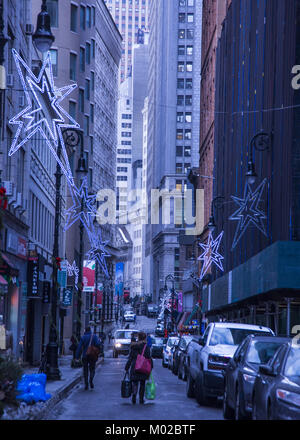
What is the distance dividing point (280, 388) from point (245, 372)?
13.1 ft

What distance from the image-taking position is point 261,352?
1719 cm

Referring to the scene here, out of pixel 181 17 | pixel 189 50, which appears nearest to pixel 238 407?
pixel 181 17

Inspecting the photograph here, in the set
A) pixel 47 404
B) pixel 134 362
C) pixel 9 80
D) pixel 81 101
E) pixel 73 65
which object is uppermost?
pixel 73 65

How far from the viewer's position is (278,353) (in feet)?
45.9

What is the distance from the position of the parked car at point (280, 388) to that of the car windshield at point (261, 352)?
2.49 m

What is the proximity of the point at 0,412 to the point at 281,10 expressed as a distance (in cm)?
2968

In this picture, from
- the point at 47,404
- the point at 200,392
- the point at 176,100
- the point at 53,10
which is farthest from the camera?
the point at 176,100

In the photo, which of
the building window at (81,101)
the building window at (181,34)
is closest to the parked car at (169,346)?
the building window at (81,101)

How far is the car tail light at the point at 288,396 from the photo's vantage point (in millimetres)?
11430

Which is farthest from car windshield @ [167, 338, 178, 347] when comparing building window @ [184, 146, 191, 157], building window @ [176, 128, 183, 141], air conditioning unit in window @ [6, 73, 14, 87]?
building window @ [184, 146, 191, 157]

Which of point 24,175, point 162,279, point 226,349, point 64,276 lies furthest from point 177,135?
point 226,349

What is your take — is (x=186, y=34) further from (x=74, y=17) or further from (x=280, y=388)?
(x=280, y=388)

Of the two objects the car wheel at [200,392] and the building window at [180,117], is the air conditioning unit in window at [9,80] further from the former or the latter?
the building window at [180,117]

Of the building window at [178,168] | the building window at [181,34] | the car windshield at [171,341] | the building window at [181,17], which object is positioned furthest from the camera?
the building window at [178,168]
